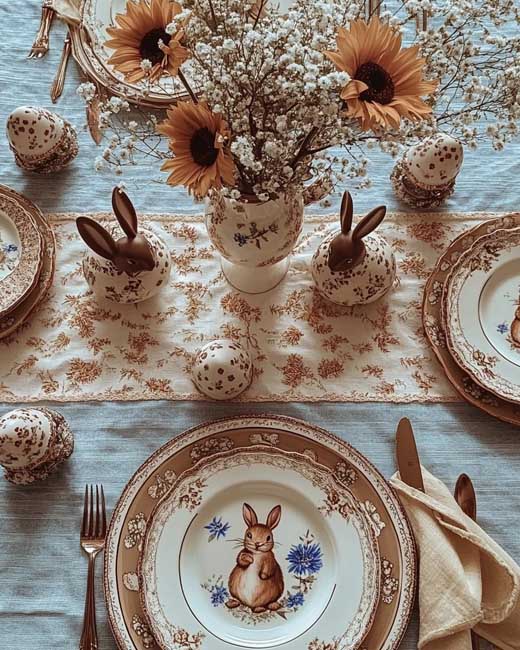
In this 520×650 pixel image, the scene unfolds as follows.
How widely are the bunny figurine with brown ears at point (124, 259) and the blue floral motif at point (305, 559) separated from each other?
431 mm

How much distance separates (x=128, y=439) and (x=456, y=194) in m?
A: 0.67

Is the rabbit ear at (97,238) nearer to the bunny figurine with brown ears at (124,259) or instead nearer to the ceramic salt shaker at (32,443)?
the bunny figurine with brown ears at (124,259)

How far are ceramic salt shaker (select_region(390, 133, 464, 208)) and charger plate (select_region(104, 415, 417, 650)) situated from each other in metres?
0.44

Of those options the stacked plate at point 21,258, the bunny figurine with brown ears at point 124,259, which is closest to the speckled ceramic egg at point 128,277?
the bunny figurine with brown ears at point 124,259

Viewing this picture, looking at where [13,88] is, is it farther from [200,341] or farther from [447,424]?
[447,424]

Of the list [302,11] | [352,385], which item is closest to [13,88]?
[302,11]

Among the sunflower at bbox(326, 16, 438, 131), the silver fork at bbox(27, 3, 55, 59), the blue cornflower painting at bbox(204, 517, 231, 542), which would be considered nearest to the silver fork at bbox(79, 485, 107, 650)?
the blue cornflower painting at bbox(204, 517, 231, 542)

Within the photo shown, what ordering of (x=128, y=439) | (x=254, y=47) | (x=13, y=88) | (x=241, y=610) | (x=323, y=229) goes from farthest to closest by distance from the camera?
(x=13, y=88), (x=323, y=229), (x=128, y=439), (x=241, y=610), (x=254, y=47)

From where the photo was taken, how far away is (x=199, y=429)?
932mm

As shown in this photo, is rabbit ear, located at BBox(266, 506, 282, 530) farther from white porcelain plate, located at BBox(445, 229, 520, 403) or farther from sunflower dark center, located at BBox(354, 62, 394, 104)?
sunflower dark center, located at BBox(354, 62, 394, 104)

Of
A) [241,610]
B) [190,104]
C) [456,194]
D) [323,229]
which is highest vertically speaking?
[190,104]

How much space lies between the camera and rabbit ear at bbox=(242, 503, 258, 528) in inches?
35.2

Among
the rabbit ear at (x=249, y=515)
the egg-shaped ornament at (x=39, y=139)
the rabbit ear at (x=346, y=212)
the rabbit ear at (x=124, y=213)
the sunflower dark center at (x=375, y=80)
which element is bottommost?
the rabbit ear at (x=249, y=515)

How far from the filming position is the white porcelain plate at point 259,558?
83 centimetres
